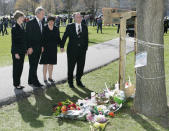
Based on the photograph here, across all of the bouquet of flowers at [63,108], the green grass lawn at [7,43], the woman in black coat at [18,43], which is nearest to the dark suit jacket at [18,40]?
the woman in black coat at [18,43]

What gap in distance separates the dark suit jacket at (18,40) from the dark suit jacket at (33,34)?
8.7 inches

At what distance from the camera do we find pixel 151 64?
514 cm

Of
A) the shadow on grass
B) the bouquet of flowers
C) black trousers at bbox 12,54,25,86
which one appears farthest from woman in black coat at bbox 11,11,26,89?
the shadow on grass

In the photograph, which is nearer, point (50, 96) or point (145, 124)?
point (145, 124)

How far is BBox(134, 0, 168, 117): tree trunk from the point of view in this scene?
4.97 meters

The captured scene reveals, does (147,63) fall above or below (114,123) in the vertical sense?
above

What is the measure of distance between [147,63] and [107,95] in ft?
4.02

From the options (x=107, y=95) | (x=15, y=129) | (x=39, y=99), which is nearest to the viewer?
(x=15, y=129)

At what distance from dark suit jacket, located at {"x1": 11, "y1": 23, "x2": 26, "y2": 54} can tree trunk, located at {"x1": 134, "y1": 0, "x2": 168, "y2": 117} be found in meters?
2.96

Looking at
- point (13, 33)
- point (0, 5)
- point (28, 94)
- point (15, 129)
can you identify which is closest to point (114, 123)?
point (15, 129)

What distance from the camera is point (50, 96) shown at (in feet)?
21.8

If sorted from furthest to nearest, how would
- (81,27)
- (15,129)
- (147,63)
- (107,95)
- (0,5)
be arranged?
(0,5) → (81,27) → (107,95) → (147,63) → (15,129)

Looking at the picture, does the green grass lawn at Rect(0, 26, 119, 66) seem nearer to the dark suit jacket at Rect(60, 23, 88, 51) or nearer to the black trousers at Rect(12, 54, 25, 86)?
the black trousers at Rect(12, 54, 25, 86)

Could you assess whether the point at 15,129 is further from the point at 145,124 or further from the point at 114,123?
the point at 145,124
